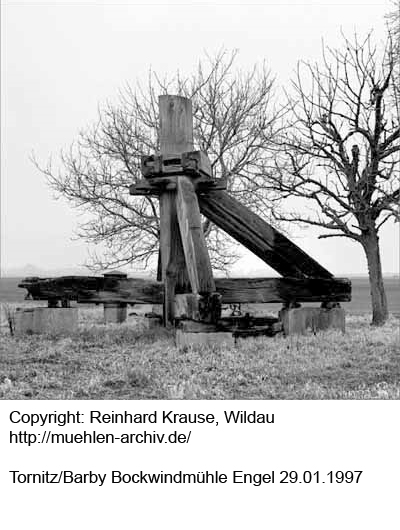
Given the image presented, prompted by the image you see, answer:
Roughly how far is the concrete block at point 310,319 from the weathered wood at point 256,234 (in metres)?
0.57

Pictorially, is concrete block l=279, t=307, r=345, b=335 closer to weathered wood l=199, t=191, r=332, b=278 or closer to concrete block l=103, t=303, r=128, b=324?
weathered wood l=199, t=191, r=332, b=278

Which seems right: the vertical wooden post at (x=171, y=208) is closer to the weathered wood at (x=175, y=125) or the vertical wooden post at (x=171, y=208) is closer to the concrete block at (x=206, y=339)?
the weathered wood at (x=175, y=125)

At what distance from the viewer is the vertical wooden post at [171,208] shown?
9.06 meters

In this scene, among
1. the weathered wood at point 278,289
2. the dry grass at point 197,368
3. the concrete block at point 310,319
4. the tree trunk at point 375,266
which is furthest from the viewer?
the tree trunk at point 375,266

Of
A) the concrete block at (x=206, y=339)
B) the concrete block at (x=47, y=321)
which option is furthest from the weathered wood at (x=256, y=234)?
the concrete block at (x=47, y=321)

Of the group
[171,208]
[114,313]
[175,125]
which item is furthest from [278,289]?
[114,313]

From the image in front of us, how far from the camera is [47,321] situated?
9.82m

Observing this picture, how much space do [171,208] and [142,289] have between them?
1292 millimetres

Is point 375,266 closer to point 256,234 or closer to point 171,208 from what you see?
point 256,234

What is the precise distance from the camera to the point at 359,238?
14.1m

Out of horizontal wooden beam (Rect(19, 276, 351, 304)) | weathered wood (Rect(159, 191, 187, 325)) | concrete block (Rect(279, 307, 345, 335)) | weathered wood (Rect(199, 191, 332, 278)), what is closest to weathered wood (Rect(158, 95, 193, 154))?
weathered wood (Rect(159, 191, 187, 325))

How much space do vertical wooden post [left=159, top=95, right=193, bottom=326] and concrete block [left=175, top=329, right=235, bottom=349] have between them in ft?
3.15
